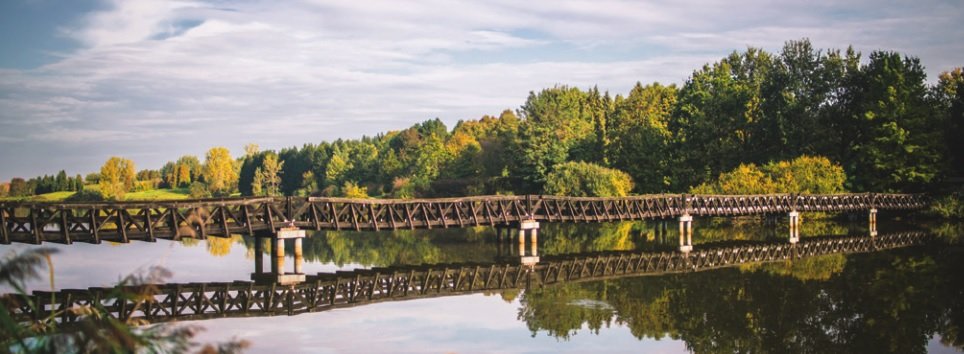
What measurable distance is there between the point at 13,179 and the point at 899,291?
92303mm

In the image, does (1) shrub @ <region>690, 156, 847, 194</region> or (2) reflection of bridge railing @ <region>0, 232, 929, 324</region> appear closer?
(2) reflection of bridge railing @ <region>0, 232, 929, 324</region>

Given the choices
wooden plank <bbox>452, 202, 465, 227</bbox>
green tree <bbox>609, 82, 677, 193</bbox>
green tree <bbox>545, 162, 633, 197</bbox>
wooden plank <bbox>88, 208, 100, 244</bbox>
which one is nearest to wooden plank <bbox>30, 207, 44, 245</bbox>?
wooden plank <bbox>88, 208, 100, 244</bbox>

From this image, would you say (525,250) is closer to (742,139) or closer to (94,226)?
(94,226)

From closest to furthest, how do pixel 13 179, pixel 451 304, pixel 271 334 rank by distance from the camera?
1. pixel 271 334
2. pixel 451 304
3. pixel 13 179

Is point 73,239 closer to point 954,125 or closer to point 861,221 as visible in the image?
point 861,221

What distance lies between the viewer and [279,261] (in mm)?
30297

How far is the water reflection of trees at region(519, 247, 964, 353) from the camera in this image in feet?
58.9

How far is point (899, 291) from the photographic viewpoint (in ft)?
80.9

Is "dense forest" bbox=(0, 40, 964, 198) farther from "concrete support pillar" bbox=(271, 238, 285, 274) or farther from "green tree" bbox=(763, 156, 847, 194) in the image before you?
"concrete support pillar" bbox=(271, 238, 285, 274)

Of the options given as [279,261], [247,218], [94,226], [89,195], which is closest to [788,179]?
[279,261]

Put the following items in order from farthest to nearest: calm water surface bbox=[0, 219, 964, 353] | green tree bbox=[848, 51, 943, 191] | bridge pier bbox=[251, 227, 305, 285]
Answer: green tree bbox=[848, 51, 943, 191] < bridge pier bbox=[251, 227, 305, 285] < calm water surface bbox=[0, 219, 964, 353]

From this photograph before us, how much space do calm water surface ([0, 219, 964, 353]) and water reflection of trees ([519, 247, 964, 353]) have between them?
0.04m

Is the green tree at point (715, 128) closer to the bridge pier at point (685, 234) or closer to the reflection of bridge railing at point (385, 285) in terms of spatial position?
the bridge pier at point (685, 234)

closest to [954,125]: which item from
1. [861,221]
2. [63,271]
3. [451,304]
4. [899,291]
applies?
[861,221]
